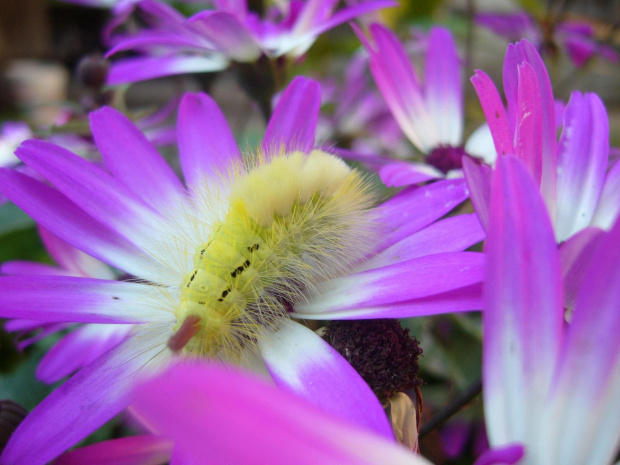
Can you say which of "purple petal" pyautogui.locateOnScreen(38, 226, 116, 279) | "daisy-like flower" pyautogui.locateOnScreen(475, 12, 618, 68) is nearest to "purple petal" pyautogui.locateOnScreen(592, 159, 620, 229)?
"purple petal" pyautogui.locateOnScreen(38, 226, 116, 279)

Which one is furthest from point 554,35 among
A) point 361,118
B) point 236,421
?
point 236,421

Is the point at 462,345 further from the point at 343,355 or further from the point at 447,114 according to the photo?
the point at 343,355

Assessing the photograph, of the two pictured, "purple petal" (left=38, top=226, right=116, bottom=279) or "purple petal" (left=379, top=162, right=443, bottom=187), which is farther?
"purple petal" (left=38, top=226, right=116, bottom=279)

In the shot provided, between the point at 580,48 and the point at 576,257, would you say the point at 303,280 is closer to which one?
the point at 576,257

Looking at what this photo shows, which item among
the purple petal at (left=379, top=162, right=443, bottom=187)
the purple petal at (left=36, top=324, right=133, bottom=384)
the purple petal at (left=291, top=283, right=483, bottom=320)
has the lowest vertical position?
the purple petal at (left=36, top=324, right=133, bottom=384)

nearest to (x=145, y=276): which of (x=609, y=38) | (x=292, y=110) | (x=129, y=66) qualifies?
(x=292, y=110)

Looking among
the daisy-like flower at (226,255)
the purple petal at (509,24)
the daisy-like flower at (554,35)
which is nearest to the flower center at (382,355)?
the daisy-like flower at (226,255)

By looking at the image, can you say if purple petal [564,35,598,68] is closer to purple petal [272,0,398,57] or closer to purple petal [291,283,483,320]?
purple petal [272,0,398,57]
